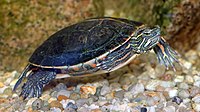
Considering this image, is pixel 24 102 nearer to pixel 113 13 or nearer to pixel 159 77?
pixel 159 77

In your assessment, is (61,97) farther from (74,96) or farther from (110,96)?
(110,96)

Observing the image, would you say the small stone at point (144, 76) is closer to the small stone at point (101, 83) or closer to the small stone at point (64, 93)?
the small stone at point (101, 83)

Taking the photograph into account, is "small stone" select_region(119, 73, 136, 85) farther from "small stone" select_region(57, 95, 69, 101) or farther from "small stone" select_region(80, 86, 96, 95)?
"small stone" select_region(57, 95, 69, 101)

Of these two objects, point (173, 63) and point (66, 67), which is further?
point (173, 63)

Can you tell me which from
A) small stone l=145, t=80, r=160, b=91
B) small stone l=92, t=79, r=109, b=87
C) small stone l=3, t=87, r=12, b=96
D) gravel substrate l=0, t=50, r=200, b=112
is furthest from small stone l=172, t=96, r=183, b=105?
small stone l=3, t=87, r=12, b=96

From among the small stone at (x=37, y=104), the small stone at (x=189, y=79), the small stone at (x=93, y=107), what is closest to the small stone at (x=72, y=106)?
the small stone at (x=93, y=107)

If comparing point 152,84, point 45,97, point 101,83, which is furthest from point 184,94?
point 45,97

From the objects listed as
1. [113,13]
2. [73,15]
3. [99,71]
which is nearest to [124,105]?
[99,71]
